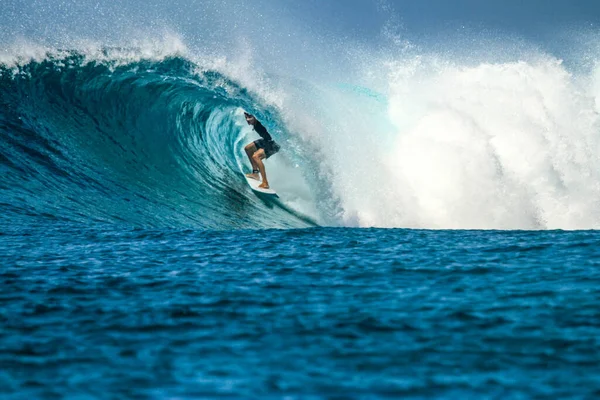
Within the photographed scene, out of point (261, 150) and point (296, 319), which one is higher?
point (261, 150)

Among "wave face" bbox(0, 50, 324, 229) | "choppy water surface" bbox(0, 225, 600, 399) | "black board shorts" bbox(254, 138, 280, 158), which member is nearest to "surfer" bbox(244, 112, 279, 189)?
"black board shorts" bbox(254, 138, 280, 158)

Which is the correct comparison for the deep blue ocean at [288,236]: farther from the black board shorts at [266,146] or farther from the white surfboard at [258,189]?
the black board shorts at [266,146]

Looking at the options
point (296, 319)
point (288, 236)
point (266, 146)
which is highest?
point (266, 146)

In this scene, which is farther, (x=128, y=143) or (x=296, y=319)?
(x=128, y=143)

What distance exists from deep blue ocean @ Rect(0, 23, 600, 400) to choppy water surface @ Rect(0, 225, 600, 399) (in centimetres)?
2

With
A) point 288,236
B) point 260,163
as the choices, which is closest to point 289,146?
point 260,163

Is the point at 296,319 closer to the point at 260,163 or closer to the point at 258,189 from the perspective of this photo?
the point at 258,189

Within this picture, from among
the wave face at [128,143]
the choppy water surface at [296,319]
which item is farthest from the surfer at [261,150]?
the choppy water surface at [296,319]

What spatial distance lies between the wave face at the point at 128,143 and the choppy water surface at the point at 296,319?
2.88 m

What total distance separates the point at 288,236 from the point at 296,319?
350 cm

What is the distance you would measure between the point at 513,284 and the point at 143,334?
10.6ft

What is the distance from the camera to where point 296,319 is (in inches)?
193

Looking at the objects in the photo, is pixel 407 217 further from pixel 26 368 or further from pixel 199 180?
pixel 26 368

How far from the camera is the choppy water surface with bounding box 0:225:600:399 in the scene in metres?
3.71
